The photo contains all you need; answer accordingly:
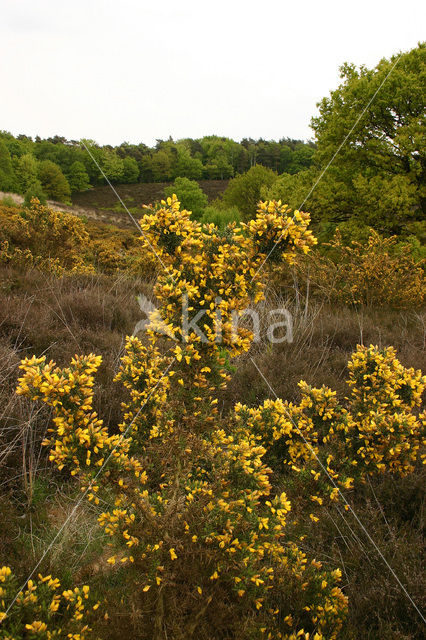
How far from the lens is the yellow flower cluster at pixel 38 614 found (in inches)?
48.9

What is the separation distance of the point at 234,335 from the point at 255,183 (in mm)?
51261

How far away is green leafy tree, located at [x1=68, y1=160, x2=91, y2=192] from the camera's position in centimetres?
6694

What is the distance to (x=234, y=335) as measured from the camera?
1.51 metres

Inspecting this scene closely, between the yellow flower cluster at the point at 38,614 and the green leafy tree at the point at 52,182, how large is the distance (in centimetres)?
6081

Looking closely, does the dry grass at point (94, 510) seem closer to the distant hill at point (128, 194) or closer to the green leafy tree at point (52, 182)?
the distant hill at point (128, 194)

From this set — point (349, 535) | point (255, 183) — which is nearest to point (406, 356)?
point (349, 535)

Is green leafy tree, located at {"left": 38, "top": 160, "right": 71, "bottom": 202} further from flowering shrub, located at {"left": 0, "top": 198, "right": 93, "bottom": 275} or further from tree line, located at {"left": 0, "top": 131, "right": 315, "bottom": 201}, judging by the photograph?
flowering shrub, located at {"left": 0, "top": 198, "right": 93, "bottom": 275}

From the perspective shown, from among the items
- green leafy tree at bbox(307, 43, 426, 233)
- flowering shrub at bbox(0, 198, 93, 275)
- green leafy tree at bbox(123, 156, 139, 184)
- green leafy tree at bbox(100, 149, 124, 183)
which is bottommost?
flowering shrub at bbox(0, 198, 93, 275)

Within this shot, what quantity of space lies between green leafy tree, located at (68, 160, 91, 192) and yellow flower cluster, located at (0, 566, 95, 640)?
73.8 m

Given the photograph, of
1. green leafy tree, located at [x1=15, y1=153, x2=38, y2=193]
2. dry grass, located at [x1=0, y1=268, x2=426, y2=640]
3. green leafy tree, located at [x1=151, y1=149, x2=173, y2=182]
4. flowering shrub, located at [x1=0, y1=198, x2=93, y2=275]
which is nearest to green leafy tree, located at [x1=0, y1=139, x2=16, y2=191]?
green leafy tree, located at [x1=15, y1=153, x2=38, y2=193]

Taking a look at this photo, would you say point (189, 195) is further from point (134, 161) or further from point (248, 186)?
point (134, 161)

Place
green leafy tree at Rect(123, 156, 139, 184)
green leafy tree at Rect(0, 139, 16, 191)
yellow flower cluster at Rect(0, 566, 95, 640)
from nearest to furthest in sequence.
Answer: yellow flower cluster at Rect(0, 566, 95, 640)
green leafy tree at Rect(0, 139, 16, 191)
green leafy tree at Rect(123, 156, 139, 184)

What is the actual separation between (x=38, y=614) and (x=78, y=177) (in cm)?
7494

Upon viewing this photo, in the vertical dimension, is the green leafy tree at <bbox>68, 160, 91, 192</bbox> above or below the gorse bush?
above
